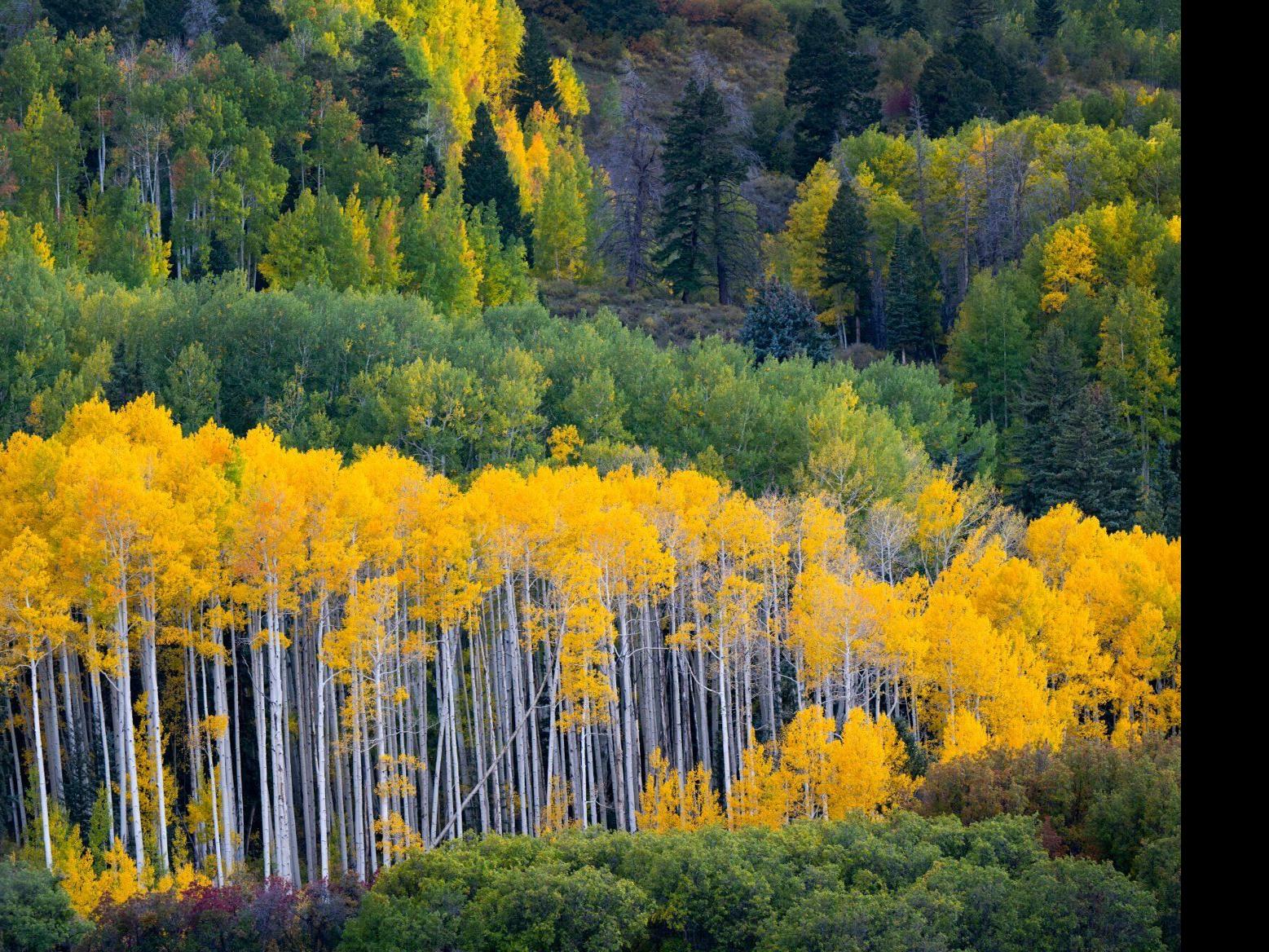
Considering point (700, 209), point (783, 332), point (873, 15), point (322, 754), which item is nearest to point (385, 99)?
point (700, 209)

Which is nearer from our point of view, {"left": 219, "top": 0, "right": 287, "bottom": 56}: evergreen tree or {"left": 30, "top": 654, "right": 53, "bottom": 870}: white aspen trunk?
{"left": 30, "top": 654, "right": 53, "bottom": 870}: white aspen trunk

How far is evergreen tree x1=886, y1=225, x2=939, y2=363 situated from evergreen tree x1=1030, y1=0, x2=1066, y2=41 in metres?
46.7

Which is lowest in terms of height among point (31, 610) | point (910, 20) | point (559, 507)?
point (31, 610)

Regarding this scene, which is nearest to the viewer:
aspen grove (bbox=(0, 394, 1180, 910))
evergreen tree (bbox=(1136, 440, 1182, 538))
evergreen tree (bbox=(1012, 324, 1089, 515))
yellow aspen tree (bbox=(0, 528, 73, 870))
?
yellow aspen tree (bbox=(0, 528, 73, 870))

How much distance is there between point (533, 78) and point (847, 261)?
3181cm

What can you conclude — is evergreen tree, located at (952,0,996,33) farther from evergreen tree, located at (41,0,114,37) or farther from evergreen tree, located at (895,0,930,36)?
evergreen tree, located at (41,0,114,37)

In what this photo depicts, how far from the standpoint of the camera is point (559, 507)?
165ft

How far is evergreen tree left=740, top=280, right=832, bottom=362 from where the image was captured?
7950 centimetres

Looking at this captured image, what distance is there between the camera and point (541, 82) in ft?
372

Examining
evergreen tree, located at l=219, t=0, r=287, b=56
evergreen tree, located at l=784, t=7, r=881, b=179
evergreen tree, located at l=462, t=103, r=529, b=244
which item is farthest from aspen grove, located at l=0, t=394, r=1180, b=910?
evergreen tree, located at l=784, t=7, r=881, b=179

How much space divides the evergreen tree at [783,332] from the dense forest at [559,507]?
0.81 ft

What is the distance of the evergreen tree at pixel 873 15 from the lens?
133m

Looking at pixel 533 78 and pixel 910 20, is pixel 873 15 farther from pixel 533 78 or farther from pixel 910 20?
pixel 533 78

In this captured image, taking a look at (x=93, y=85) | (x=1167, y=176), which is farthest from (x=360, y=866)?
(x=1167, y=176)
